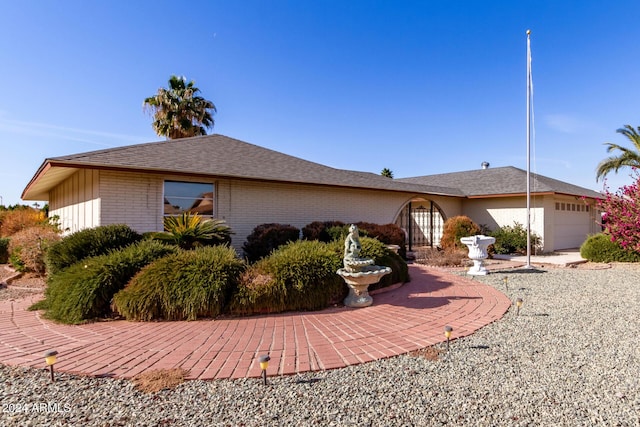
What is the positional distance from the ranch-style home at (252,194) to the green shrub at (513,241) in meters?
0.52

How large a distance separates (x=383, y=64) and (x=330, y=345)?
41.3 ft

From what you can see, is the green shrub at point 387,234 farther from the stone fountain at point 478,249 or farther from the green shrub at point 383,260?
the green shrub at point 383,260

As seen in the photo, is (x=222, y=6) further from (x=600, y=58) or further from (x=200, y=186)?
(x=600, y=58)

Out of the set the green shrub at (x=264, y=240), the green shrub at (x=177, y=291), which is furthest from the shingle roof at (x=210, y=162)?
the green shrub at (x=177, y=291)

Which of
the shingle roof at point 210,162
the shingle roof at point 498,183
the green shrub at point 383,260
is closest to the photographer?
the green shrub at point 383,260

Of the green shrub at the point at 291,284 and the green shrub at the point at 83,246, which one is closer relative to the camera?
the green shrub at the point at 291,284

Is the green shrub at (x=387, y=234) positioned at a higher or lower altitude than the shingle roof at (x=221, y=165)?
lower

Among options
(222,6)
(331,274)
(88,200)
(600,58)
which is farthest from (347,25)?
(88,200)

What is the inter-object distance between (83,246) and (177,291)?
3.15 metres

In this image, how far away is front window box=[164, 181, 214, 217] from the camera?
30.6 feet

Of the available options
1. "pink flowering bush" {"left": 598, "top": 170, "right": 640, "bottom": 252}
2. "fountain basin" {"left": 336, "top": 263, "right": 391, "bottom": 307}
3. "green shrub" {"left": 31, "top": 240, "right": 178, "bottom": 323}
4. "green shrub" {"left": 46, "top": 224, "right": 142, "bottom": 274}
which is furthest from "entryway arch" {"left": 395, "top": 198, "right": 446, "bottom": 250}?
"green shrub" {"left": 31, "top": 240, "right": 178, "bottom": 323}

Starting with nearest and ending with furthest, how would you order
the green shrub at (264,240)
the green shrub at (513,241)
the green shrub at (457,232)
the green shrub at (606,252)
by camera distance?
1. the green shrub at (264,240)
2. the green shrub at (606,252)
3. the green shrub at (457,232)
4. the green shrub at (513,241)

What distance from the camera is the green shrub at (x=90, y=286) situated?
16.2 ft

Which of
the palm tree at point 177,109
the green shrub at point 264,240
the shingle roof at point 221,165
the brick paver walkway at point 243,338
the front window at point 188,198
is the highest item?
the palm tree at point 177,109
